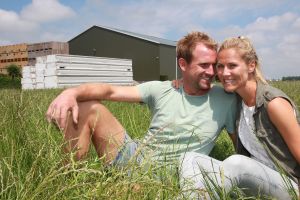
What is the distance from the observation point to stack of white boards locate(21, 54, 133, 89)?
50.0ft

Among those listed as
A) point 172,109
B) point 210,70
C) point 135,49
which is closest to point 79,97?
point 172,109

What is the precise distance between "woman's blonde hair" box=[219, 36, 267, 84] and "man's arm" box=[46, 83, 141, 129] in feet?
2.73

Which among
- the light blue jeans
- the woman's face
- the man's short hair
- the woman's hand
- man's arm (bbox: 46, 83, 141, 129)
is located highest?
the man's short hair

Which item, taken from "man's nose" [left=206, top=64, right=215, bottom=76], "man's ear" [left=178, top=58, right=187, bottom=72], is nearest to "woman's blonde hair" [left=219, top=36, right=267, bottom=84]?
"man's nose" [left=206, top=64, right=215, bottom=76]

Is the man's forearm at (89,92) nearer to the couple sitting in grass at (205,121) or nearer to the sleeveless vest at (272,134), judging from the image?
the couple sitting in grass at (205,121)

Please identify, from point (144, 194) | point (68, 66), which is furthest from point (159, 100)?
point (68, 66)

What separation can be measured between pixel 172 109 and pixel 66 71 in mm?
12915

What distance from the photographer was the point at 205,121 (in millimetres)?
2908

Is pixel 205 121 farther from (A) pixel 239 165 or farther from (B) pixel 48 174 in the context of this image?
(B) pixel 48 174

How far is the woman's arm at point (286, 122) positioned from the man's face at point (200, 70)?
73 cm

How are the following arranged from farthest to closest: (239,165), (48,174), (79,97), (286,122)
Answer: (79,97) < (239,165) < (286,122) < (48,174)

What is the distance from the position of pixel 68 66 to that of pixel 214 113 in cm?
1324

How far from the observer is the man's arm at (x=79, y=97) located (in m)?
A: 2.62

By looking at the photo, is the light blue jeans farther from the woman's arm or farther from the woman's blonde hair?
the woman's blonde hair
